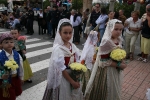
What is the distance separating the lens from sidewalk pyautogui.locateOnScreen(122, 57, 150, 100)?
4.29 meters

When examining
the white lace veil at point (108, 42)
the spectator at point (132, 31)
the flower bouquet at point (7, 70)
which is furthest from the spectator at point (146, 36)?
the flower bouquet at point (7, 70)

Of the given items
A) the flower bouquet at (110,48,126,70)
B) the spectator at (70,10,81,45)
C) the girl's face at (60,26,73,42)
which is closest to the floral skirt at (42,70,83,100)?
the girl's face at (60,26,73,42)

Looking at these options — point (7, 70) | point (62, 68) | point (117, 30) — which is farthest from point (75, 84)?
point (117, 30)

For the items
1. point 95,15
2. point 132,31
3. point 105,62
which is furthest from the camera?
point 95,15

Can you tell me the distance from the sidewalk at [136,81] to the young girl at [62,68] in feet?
6.14

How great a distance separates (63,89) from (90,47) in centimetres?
162

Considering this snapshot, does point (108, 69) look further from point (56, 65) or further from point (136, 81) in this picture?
point (136, 81)

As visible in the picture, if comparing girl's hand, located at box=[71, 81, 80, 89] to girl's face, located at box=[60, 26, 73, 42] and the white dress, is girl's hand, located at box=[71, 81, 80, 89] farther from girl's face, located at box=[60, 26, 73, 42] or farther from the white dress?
girl's face, located at box=[60, 26, 73, 42]

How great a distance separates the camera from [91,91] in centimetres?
350

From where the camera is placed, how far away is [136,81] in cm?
→ 507

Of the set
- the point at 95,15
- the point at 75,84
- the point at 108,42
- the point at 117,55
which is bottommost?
the point at 75,84

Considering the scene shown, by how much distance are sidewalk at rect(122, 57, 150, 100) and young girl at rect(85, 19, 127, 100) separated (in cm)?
100

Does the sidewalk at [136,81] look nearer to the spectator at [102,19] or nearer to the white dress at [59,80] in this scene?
the white dress at [59,80]

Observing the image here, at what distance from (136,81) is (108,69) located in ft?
7.29
